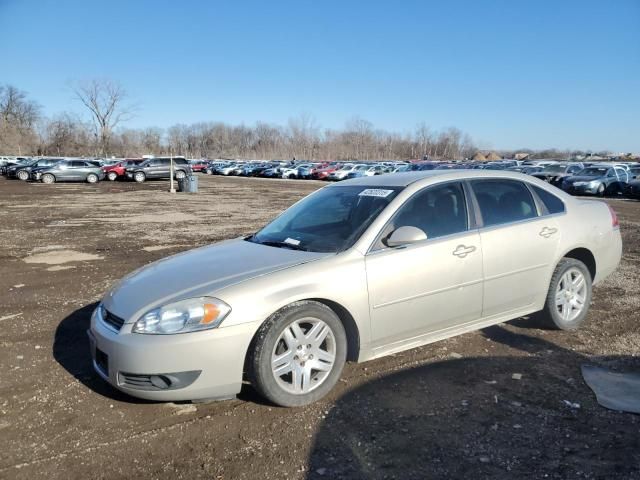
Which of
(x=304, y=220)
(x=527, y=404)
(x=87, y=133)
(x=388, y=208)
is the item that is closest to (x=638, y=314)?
(x=527, y=404)

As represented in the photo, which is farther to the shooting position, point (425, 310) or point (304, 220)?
point (304, 220)

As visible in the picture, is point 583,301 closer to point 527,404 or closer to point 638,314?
point 638,314

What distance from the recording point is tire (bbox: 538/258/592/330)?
4.67 m

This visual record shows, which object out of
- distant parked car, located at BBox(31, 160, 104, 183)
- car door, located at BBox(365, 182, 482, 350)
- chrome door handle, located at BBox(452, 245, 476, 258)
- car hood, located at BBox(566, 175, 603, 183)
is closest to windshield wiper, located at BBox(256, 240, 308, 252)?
car door, located at BBox(365, 182, 482, 350)

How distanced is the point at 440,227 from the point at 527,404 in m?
1.45

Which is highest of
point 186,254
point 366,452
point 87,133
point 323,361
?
point 87,133

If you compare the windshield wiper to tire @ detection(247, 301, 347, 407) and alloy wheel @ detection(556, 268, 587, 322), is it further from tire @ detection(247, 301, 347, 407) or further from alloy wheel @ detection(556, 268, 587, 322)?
alloy wheel @ detection(556, 268, 587, 322)

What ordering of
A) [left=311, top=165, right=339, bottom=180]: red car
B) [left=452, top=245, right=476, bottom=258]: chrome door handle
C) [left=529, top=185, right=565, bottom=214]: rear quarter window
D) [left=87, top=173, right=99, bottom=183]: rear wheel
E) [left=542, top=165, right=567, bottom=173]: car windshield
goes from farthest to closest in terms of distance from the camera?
[left=311, top=165, right=339, bottom=180]: red car, [left=87, top=173, right=99, bottom=183]: rear wheel, [left=542, top=165, right=567, bottom=173]: car windshield, [left=529, top=185, right=565, bottom=214]: rear quarter window, [left=452, top=245, right=476, bottom=258]: chrome door handle

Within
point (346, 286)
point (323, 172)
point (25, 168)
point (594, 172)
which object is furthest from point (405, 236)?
point (323, 172)

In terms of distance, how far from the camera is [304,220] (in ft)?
14.8

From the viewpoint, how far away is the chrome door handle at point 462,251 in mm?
4004

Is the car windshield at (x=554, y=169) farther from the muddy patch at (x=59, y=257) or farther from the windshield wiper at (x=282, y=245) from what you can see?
the windshield wiper at (x=282, y=245)

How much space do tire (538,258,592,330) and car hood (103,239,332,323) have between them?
2.37 meters

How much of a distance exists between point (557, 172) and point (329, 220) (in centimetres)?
2855
